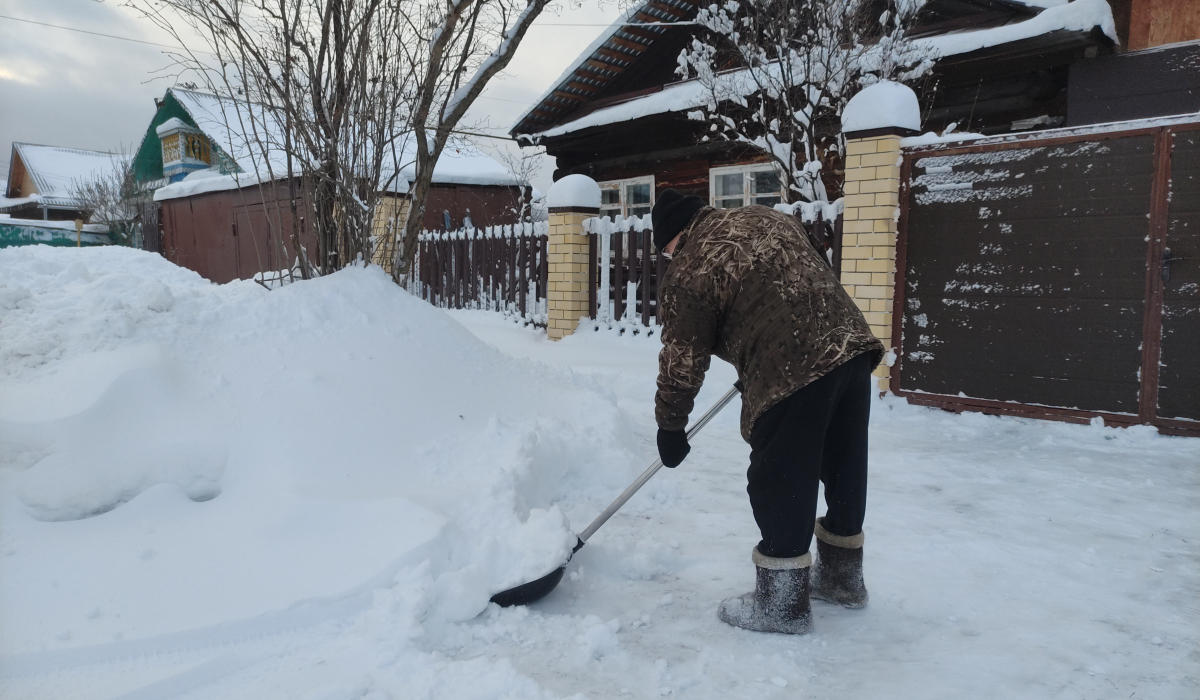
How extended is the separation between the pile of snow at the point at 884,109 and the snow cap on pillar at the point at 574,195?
3078 millimetres

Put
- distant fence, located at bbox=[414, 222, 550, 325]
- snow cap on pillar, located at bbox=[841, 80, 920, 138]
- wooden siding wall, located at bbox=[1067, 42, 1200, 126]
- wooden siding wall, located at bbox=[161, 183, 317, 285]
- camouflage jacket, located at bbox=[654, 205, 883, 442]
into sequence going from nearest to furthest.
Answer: camouflage jacket, located at bbox=[654, 205, 883, 442] → snow cap on pillar, located at bbox=[841, 80, 920, 138] → wooden siding wall, located at bbox=[1067, 42, 1200, 126] → distant fence, located at bbox=[414, 222, 550, 325] → wooden siding wall, located at bbox=[161, 183, 317, 285]

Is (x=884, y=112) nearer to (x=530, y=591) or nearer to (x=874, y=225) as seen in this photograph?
(x=874, y=225)

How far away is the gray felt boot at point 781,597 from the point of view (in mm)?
2193

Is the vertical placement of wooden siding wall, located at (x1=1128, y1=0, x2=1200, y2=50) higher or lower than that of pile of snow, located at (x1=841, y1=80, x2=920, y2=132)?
higher

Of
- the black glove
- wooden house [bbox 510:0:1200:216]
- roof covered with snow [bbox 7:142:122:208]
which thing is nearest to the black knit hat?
the black glove

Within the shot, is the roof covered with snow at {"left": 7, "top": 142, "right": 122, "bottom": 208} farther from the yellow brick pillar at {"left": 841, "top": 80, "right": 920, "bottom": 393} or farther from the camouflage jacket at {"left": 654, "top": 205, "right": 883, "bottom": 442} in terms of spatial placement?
the camouflage jacket at {"left": 654, "top": 205, "right": 883, "bottom": 442}

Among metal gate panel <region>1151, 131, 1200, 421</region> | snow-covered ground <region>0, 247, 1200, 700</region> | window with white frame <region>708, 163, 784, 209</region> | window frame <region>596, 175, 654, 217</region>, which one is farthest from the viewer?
window frame <region>596, 175, 654, 217</region>

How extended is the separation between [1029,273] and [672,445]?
3.55 metres

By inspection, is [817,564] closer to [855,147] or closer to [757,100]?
[855,147]

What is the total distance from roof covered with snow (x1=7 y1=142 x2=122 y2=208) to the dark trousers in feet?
111

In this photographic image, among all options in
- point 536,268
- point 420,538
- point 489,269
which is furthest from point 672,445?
point 489,269

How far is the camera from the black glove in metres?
2.33

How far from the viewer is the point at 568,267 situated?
7785 millimetres

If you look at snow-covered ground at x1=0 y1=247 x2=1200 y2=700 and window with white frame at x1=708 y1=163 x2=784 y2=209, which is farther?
window with white frame at x1=708 y1=163 x2=784 y2=209
